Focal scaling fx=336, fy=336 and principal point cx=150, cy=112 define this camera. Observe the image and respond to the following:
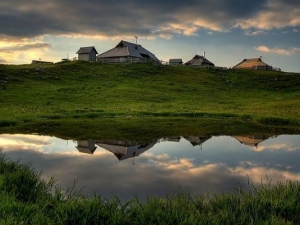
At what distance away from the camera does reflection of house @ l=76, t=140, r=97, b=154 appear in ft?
56.6

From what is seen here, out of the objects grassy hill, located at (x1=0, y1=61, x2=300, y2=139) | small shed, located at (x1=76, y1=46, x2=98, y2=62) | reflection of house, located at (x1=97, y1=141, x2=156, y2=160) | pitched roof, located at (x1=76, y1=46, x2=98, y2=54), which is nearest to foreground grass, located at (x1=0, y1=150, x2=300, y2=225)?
reflection of house, located at (x1=97, y1=141, x2=156, y2=160)

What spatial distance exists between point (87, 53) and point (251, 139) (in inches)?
3778

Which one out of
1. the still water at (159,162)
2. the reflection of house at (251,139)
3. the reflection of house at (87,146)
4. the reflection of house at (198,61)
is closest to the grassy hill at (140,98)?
the reflection of house at (251,139)

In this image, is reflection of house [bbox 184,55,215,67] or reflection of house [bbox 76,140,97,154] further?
reflection of house [bbox 184,55,215,67]

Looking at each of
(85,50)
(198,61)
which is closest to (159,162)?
(85,50)

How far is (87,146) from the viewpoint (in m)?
18.4

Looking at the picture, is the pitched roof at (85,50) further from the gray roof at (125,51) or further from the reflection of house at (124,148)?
the reflection of house at (124,148)

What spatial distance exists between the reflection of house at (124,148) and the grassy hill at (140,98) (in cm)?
514

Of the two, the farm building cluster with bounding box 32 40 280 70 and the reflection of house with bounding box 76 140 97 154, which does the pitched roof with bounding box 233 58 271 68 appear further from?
the reflection of house with bounding box 76 140 97 154

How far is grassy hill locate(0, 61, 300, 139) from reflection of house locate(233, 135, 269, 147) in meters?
3.24

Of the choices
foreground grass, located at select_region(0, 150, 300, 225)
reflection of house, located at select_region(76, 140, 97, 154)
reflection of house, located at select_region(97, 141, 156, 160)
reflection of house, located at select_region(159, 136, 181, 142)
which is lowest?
reflection of house, located at select_region(76, 140, 97, 154)

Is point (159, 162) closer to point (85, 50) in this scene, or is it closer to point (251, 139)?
point (251, 139)

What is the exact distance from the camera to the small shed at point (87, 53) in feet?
365

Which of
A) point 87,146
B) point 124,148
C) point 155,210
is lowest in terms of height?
point 87,146
